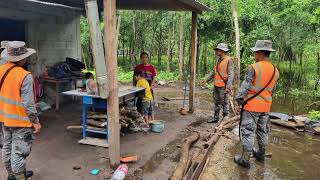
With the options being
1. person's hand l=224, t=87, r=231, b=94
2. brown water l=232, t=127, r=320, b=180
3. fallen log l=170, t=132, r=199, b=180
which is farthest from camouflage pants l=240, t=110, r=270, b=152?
person's hand l=224, t=87, r=231, b=94

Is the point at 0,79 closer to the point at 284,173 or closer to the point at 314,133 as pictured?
the point at 284,173

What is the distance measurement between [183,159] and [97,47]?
2.51 m

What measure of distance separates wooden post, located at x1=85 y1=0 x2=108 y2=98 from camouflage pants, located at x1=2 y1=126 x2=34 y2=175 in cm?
131

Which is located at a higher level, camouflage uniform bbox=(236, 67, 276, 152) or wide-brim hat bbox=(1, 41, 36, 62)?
wide-brim hat bbox=(1, 41, 36, 62)

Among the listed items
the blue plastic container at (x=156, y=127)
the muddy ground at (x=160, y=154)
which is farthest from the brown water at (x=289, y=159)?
the blue plastic container at (x=156, y=127)

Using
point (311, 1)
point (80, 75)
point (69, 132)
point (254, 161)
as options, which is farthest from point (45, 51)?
point (311, 1)

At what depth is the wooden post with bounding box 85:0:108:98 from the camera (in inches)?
205

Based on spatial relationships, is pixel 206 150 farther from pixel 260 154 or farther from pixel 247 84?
pixel 247 84

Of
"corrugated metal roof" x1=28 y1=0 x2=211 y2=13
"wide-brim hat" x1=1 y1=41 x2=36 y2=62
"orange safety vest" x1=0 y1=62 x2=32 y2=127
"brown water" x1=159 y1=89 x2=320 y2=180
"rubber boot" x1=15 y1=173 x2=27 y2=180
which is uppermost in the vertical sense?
"corrugated metal roof" x1=28 y1=0 x2=211 y2=13

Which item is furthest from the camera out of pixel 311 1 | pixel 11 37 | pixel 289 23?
pixel 289 23

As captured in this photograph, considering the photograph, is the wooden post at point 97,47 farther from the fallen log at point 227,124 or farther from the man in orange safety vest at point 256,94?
the fallen log at point 227,124

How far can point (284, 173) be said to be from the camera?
6039 mm

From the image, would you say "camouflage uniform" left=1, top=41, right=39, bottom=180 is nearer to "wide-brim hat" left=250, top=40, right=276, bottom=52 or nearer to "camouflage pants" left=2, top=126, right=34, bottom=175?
"camouflage pants" left=2, top=126, right=34, bottom=175

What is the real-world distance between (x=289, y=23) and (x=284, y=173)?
14.3 m
